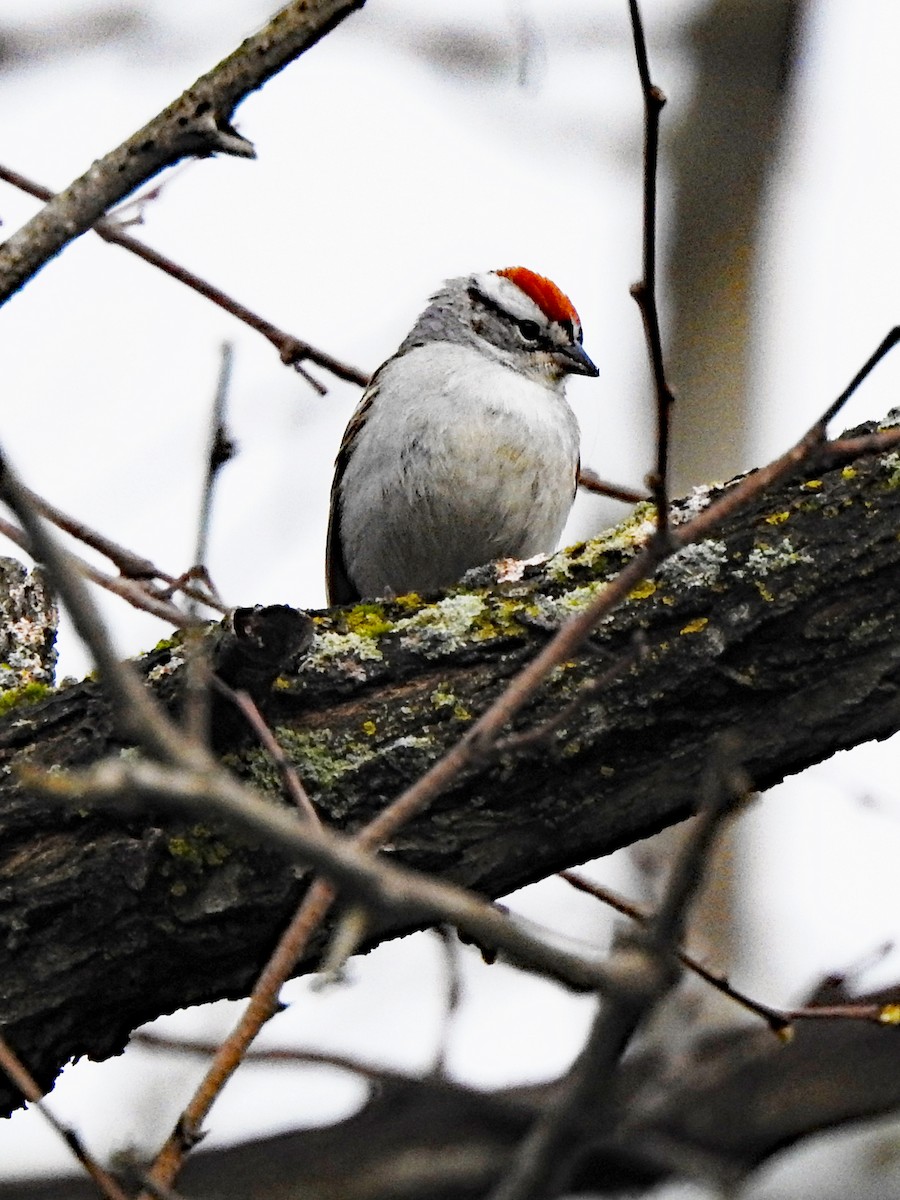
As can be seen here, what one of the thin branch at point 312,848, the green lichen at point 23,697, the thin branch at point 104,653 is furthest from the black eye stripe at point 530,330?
the thin branch at point 312,848

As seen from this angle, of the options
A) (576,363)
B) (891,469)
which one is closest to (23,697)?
(891,469)

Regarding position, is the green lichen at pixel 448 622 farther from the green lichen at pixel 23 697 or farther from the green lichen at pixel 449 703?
the green lichen at pixel 23 697

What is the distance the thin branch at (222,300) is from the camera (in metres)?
3.67

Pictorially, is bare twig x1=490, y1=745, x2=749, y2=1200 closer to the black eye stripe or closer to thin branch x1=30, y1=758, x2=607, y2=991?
thin branch x1=30, y1=758, x2=607, y2=991

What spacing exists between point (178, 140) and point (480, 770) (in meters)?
1.39

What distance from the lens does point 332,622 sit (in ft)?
12.4

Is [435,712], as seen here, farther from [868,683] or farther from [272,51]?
[272,51]

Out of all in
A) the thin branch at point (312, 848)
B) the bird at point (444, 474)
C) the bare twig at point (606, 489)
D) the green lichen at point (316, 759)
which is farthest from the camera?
the bird at point (444, 474)

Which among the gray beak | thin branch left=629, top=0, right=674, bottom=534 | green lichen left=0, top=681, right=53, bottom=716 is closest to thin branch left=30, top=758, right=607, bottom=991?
thin branch left=629, top=0, right=674, bottom=534

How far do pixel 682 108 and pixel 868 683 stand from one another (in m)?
5.94

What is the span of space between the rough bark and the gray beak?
8.13 ft

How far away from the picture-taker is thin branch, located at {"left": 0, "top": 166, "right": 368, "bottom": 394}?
367cm

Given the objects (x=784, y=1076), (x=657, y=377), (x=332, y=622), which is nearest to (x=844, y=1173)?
(x=784, y=1076)

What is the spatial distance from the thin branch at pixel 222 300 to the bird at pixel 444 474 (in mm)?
849
